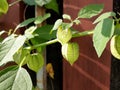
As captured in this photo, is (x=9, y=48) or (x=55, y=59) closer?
(x=9, y=48)

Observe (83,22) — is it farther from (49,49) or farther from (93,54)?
(49,49)

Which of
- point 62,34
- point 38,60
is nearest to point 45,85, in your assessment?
point 38,60

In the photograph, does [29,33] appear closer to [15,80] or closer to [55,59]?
[15,80]

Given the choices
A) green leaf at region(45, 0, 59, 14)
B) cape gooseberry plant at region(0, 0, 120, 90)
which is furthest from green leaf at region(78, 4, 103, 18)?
green leaf at region(45, 0, 59, 14)

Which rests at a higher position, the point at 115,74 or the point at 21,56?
the point at 21,56

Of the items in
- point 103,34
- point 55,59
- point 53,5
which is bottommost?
point 55,59

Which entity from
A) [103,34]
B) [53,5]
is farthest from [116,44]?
[53,5]
